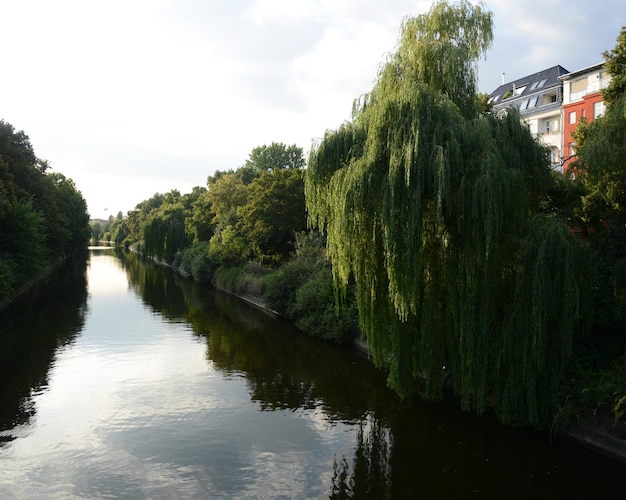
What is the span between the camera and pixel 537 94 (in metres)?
39.2

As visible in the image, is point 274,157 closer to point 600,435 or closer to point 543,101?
point 543,101

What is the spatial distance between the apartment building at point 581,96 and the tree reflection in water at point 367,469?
2508 centimetres

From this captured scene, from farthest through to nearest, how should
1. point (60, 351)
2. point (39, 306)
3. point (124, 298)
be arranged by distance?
point (124, 298)
point (39, 306)
point (60, 351)

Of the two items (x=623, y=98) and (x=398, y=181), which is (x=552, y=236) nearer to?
(x=398, y=181)

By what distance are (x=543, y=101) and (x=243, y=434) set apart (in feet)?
118

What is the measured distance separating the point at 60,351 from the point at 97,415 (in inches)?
315

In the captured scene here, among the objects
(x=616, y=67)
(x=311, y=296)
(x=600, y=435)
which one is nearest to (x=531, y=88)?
(x=616, y=67)

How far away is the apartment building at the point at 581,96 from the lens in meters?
30.9

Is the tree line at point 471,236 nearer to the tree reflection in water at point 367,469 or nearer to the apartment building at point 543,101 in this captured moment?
the tree reflection in water at point 367,469

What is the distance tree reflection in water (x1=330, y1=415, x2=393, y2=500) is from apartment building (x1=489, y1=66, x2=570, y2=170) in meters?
29.0

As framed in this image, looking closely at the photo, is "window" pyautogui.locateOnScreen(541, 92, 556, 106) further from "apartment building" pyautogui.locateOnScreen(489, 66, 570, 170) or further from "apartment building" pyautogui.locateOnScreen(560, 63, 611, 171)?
"apartment building" pyautogui.locateOnScreen(560, 63, 611, 171)

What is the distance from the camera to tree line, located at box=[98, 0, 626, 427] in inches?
442

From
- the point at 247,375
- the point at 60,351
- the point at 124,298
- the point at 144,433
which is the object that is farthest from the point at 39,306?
the point at 144,433

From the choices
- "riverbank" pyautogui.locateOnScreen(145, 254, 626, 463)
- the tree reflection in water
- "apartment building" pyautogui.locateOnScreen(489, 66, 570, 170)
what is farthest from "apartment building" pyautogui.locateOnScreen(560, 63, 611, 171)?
the tree reflection in water
